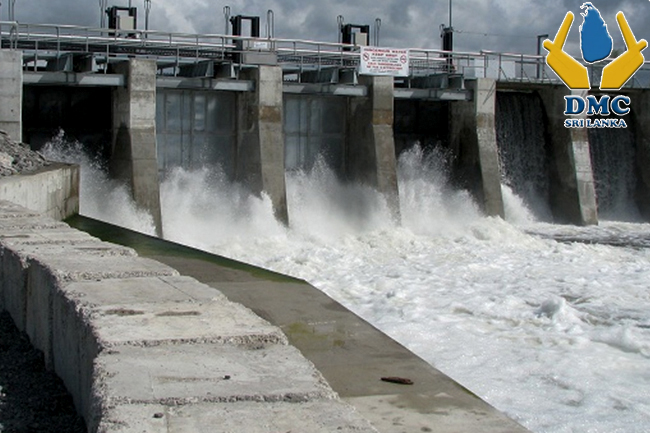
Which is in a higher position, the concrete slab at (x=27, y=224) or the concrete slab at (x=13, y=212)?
the concrete slab at (x=13, y=212)

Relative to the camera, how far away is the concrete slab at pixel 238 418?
85.9 inches

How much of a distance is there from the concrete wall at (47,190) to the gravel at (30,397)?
507 cm

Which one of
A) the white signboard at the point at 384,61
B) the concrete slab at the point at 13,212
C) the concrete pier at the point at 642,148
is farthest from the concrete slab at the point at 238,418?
the concrete pier at the point at 642,148

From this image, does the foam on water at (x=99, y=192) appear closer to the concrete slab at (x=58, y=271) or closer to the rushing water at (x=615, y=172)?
the concrete slab at (x=58, y=271)

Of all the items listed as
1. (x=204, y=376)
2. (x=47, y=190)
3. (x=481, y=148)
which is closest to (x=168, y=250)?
(x=47, y=190)

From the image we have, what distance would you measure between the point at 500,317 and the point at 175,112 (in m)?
10.5

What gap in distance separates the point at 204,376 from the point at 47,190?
8818mm

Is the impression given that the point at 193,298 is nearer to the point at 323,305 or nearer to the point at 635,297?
the point at 323,305

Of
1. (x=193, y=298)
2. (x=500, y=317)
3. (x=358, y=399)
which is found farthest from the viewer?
(x=500, y=317)

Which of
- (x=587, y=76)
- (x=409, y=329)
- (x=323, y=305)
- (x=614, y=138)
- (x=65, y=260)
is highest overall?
(x=587, y=76)

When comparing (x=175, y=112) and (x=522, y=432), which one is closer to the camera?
(x=522, y=432)

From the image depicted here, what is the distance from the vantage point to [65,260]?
4.13 metres

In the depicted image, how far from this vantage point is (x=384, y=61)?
68.1 ft

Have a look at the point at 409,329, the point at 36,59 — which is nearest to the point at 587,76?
the point at 36,59
